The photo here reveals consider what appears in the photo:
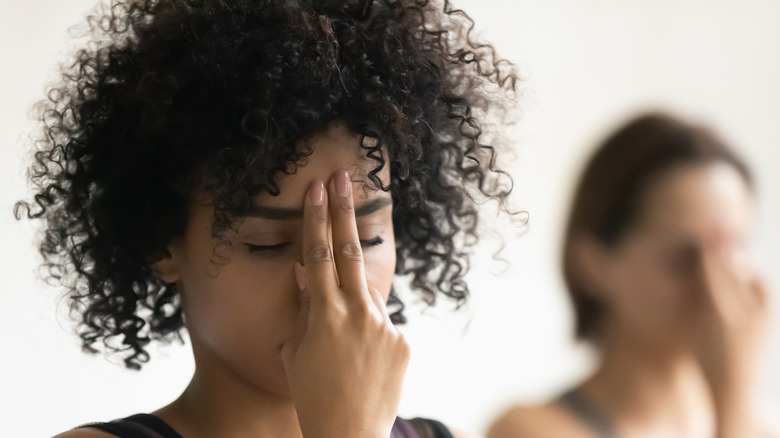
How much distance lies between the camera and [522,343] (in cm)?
227

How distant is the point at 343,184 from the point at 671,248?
3.16 feet

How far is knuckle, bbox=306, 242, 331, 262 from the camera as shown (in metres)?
0.87

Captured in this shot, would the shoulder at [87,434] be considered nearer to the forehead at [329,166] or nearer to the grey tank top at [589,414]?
the forehead at [329,166]

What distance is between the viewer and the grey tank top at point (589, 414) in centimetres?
165

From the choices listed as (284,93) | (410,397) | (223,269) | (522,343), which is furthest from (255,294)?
(522,343)

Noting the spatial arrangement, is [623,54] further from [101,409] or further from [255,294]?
[255,294]

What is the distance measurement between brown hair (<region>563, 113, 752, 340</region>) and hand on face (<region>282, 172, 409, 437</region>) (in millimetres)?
897

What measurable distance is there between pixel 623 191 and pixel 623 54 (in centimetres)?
78

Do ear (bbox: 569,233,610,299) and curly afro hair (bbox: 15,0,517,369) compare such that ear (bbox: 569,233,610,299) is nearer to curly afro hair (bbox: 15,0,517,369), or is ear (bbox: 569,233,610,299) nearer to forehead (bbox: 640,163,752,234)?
forehead (bbox: 640,163,752,234)

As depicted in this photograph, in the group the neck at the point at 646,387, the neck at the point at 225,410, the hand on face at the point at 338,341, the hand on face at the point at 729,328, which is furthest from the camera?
the neck at the point at 646,387

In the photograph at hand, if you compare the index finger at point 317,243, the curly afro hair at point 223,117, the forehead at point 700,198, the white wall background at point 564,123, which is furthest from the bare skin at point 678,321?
the index finger at point 317,243

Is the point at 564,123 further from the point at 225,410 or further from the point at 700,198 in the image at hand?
A: the point at 225,410

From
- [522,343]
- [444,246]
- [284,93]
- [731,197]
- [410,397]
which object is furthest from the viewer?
[522,343]

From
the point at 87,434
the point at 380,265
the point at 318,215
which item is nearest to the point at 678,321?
the point at 380,265
